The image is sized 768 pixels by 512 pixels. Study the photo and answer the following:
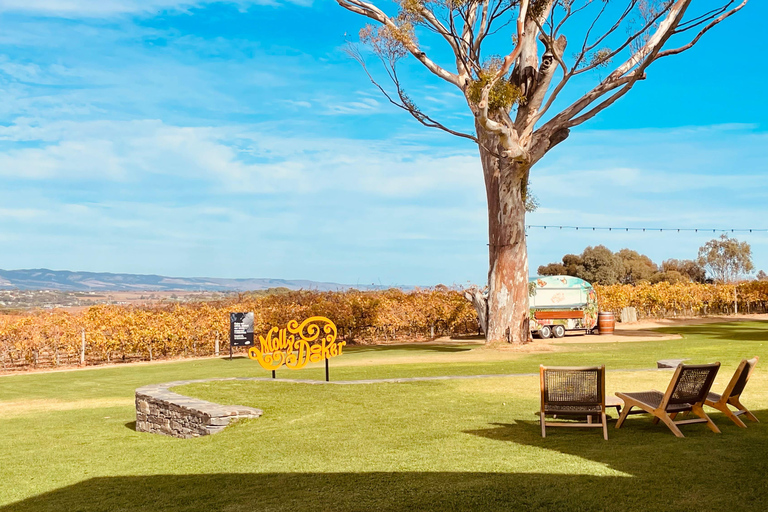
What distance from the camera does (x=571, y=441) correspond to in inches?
312

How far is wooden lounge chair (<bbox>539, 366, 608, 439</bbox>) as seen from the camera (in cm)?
788

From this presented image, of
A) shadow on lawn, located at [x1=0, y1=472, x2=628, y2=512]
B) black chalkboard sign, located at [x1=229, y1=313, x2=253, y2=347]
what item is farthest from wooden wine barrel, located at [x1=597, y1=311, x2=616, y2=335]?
shadow on lawn, located at [x1=0, y1=472, x2=628, y2=512]

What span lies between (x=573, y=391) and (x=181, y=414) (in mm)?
5289

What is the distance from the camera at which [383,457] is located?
754 centimetres

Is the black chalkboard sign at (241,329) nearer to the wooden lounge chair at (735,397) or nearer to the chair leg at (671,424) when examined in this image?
the wooden lounge chair at (735,397)

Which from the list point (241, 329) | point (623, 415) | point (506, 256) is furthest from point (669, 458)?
point (241, 329)

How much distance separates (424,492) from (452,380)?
730cm

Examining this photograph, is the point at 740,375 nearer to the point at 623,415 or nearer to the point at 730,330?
the point at 623,415

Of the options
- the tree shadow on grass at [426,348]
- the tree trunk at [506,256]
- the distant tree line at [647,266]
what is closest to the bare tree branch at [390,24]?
the tree trunk at [506,256]

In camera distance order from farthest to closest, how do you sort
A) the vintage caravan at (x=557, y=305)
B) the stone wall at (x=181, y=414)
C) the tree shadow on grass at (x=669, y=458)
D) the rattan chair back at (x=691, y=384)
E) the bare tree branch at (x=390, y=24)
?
the vintage caravan at (x=557, y=305) → the bare tree branch at (x=390, y=24) → the stone wall at (x=181, y=414) → the rattan chair back at (x=691, y=384) → the tree shadow on grass at (x=669, y=458)

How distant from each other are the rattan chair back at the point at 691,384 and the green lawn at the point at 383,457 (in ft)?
1.28

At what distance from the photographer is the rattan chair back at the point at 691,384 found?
782cm

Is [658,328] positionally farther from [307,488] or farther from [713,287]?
[307,488]

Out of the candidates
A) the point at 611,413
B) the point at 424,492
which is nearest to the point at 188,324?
the point at 611,413
